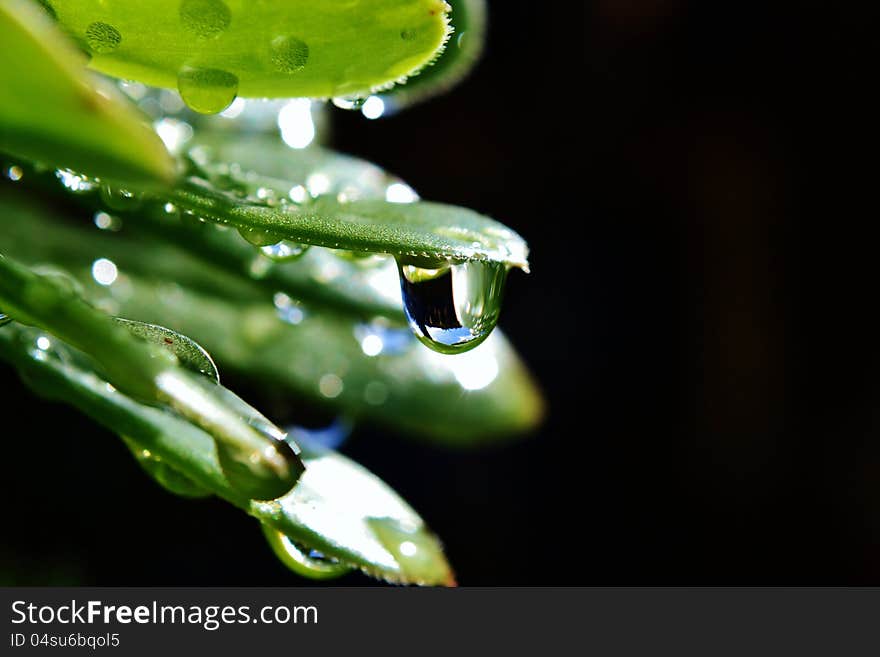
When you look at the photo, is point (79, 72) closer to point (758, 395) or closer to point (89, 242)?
point (89, 242)

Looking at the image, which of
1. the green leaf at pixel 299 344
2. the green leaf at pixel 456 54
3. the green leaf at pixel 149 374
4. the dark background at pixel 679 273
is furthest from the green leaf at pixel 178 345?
the dark background at pixel 679 273

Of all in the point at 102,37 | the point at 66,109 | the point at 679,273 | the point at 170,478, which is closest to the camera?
the point at 66,109

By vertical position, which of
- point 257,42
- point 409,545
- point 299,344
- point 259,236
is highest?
point 299,344

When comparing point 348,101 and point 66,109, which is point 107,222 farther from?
point 66,109

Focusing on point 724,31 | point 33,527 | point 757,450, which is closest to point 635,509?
point 757,450

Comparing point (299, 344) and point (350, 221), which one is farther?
point (299, 344)

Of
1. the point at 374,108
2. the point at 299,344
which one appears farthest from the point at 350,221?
the point at 299,344
